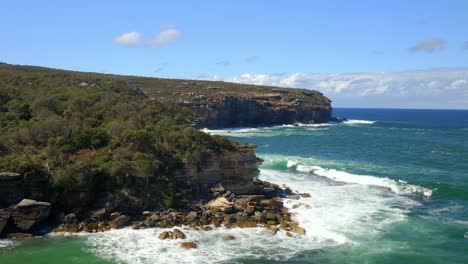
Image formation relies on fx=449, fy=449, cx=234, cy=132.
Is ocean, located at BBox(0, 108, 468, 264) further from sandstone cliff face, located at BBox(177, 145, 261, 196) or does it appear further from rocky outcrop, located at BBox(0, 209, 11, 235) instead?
sandstone cliff face, located at BBox(177, 145, 261, 196)

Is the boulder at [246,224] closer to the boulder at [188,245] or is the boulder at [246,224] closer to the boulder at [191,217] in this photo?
the boulder at [191,217]

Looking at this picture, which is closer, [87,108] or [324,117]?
[87,108]

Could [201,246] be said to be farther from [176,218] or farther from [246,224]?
[246,224]

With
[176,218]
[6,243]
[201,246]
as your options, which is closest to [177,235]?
[201,246]

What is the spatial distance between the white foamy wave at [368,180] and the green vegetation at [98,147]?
13.8 metres

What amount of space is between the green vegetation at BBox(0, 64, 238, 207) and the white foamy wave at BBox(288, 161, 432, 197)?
1379 cm

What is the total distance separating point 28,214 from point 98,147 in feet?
29.2

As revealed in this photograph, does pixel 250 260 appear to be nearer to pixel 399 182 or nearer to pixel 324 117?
pixel 399 182

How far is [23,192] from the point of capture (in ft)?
90.1

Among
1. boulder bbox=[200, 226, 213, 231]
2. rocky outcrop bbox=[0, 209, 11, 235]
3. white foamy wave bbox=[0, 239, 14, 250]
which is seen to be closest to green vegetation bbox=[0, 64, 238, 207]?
rocky outcrop bbox=[0, 209, 11, 235]

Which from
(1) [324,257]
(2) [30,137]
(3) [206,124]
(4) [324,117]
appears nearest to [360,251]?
(1) [324,257]

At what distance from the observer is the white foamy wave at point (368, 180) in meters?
39.5

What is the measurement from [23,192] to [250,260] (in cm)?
1467

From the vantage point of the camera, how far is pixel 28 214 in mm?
26406
